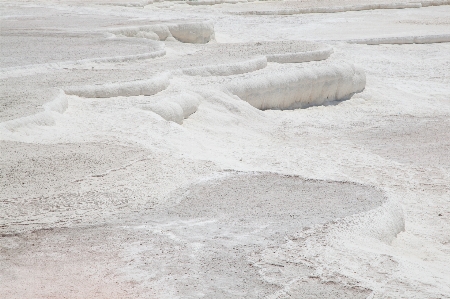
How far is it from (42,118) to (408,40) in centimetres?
949

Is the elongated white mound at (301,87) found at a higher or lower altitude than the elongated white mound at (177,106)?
lower

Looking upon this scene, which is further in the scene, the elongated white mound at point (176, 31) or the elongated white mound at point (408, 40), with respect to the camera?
the elongated white mound at point (408, 40)

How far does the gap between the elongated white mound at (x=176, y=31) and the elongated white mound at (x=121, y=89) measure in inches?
156

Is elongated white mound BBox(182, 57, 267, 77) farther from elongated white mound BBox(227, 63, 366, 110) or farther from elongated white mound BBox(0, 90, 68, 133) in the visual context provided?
elongated white mound BBox(0, 90, 68, 133)

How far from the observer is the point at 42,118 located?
643cm

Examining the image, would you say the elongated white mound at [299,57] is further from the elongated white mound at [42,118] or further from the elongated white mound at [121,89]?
the elongated white mound at [42,118]

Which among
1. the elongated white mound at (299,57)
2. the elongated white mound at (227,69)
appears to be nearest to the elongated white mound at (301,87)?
the elongated white mound at (227,69)

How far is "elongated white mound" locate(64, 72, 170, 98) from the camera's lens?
769 centimetres

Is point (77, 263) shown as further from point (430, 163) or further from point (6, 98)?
point (430, 163)

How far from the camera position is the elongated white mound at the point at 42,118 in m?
6.09

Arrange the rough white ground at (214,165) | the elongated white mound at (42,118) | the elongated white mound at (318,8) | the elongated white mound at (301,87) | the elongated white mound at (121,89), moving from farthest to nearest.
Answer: the elongated white mound at (318,8), the elongated white mound at (301,87), the elongated white mound at (121,89), the elongated white mound at (42,118), the rough white ground at (214,165)

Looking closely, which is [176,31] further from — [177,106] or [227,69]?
[177,106]

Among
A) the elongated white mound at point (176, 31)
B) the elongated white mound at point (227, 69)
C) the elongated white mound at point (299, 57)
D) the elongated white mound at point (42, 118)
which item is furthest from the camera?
the elongated white mound at point (176, 31)

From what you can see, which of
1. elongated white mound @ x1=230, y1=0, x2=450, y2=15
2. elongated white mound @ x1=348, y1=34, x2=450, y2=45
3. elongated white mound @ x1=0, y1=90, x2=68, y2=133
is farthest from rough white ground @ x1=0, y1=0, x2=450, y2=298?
elongated white mound @ x1=230, y1=0, x2=450, y2=15
